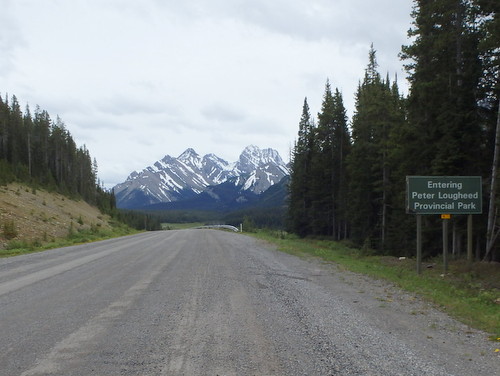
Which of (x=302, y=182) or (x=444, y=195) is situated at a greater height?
(x=302, y=182)

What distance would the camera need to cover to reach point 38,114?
88.9 meters

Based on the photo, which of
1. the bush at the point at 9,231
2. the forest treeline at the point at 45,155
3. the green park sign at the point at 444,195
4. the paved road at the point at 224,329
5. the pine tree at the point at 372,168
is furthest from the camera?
the forest treeline at the point at 45,155

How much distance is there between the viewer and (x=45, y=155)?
81125 millimetres

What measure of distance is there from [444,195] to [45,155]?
85058mm

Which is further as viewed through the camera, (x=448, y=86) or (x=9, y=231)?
(x=9, y=231)

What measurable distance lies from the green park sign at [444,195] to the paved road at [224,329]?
4094 millimetres

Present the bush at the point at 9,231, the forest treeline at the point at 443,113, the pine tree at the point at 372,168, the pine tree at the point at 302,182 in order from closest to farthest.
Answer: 1. the forest treeline at the point at 443,113
2. the bush at the point at 9,231
3. the pine tree at the point at 372,168
4. the pine tree at the point at 302,182

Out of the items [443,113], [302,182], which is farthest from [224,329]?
[302,182]

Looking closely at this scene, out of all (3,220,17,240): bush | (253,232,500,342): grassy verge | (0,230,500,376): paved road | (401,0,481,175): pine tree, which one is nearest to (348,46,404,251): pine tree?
(401,0,481,175): pine tree

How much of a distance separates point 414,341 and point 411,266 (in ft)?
33.2

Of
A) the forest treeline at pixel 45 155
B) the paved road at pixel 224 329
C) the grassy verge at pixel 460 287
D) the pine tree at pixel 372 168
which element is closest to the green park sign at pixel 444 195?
the grassy verge at pixel 460 287

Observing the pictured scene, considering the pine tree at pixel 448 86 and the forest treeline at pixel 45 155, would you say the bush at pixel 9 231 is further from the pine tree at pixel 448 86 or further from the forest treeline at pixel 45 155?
the forest treeline at pixel 45 155

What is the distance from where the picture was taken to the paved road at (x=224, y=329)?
4.37 metres

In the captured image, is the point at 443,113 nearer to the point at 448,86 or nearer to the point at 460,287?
the point at 448,86
